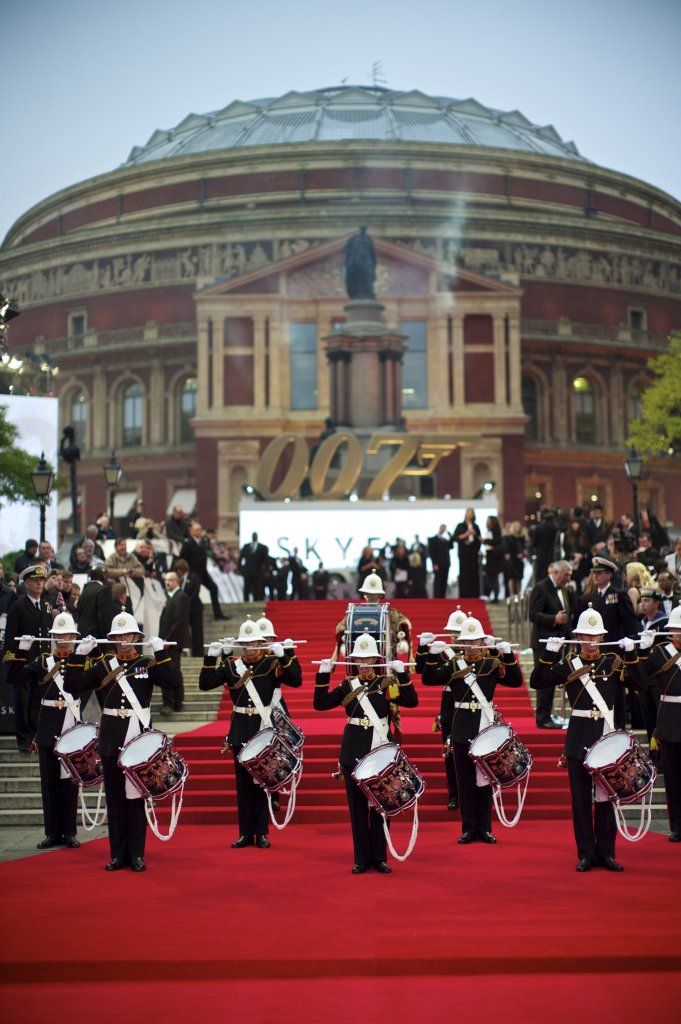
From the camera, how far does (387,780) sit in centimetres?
1133

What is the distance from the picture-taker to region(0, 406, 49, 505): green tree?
36812 mm

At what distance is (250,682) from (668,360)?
4584 centimetres

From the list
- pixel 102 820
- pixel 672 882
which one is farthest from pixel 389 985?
pixel 102 820

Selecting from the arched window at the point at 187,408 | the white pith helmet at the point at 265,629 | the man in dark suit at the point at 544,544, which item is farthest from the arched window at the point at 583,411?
the white pith helmet at the point at 265,629

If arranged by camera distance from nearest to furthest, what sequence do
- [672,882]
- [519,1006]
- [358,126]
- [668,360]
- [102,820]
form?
[519,1006]
[672,882]
[102,820]
[668,360]
[358,126]

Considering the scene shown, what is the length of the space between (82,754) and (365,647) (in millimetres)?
2744

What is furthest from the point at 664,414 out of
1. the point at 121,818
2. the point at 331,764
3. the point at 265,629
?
the point at 121,818

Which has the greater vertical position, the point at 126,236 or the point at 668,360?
the point at 126,236

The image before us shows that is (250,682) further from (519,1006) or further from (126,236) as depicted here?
(126,236)

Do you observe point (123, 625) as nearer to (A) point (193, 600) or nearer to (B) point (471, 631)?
(B) point (471, 631)

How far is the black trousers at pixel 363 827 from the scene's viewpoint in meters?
11.6

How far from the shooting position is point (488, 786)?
13.1 metres

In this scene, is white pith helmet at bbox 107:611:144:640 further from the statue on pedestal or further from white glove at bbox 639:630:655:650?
the statue on pedestal

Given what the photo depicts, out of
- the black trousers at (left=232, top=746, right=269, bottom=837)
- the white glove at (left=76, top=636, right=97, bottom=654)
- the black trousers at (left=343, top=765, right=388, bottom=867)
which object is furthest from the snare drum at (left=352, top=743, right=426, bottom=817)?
the white glove at (left=76, top=636, right=97, bottom=654)
